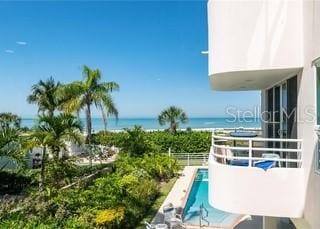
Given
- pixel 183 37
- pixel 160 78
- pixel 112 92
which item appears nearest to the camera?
pixel 112 92

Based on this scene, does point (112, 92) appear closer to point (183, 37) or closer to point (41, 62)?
point (183, 37)

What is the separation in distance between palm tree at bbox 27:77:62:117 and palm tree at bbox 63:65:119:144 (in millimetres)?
853

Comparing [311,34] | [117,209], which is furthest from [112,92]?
[311,34]

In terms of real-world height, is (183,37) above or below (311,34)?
above

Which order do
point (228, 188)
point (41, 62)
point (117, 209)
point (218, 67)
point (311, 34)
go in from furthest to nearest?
point (41, 62) < point (117, 209) < point (218, 67) < point (228, 188) < point (311, 34)

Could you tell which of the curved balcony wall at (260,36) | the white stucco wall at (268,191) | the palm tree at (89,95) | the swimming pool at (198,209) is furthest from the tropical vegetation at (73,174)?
the curved balcony wall at (260,36)

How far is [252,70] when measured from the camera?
6855 millimetres

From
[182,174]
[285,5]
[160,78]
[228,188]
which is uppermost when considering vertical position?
[160,78]

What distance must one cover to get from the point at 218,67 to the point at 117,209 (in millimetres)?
7364

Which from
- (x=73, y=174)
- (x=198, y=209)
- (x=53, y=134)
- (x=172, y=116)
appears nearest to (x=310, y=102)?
(x=53, y=134)

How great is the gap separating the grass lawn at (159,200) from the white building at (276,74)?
25.9ft

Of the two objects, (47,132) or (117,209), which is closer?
(117,209)

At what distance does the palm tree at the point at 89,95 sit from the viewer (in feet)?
83.9

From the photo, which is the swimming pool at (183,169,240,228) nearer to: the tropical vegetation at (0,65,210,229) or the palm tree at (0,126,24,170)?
the tropical vegetation at (0,65,210,229)
